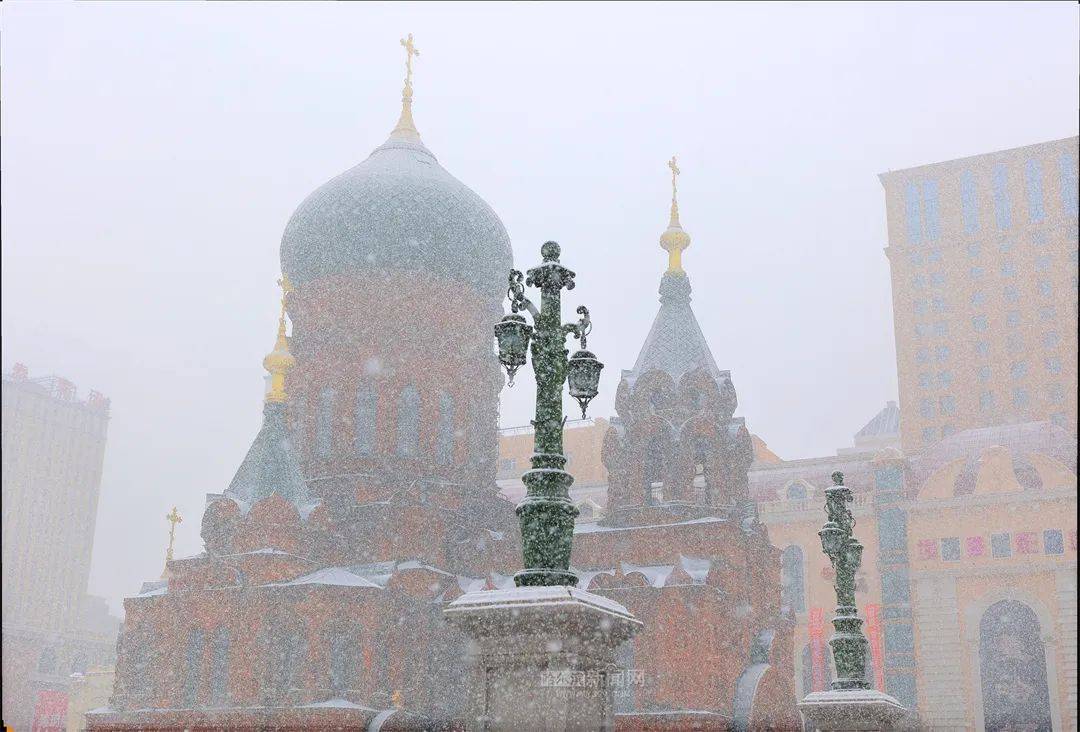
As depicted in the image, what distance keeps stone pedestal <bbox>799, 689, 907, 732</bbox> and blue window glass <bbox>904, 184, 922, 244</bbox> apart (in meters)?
54.3

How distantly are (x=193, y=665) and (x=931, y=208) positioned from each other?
51.5 metres

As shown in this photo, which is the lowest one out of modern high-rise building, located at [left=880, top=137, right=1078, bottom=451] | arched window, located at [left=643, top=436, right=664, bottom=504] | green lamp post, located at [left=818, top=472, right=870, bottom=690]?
green lamp post, located at [left=818, top=472, right=870, bottom=690]

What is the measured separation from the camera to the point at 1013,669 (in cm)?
3922

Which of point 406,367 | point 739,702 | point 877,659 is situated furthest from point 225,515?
point 877,659

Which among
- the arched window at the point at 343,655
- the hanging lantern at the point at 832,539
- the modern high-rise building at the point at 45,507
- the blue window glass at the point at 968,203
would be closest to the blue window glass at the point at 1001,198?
the blue window glass at the point at 968,203

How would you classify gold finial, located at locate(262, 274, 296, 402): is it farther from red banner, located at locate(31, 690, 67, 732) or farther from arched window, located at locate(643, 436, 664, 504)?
red banner, located at locate(31, 690, 67, 732)

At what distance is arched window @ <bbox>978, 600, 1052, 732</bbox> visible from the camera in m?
38.8

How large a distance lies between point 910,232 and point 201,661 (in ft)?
166

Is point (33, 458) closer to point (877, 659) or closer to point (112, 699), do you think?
point (112, 699)

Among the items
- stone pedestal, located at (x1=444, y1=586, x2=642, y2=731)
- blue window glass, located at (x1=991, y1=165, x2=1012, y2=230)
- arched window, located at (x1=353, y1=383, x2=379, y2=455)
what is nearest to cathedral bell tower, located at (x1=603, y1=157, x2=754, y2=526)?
arched window, located at (x1=353, y1=383, x2=379, y2=455)

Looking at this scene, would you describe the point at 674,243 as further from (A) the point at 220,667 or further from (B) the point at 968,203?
(B) the point at 968,203

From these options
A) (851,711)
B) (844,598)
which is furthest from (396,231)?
(851,711)

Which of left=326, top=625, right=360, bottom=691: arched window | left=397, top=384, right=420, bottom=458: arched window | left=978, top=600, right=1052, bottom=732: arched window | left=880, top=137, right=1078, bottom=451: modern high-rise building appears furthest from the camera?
left=880, top=137, right=1078, bottom=451: modern high-rise building

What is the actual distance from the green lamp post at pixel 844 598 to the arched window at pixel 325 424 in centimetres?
1732
